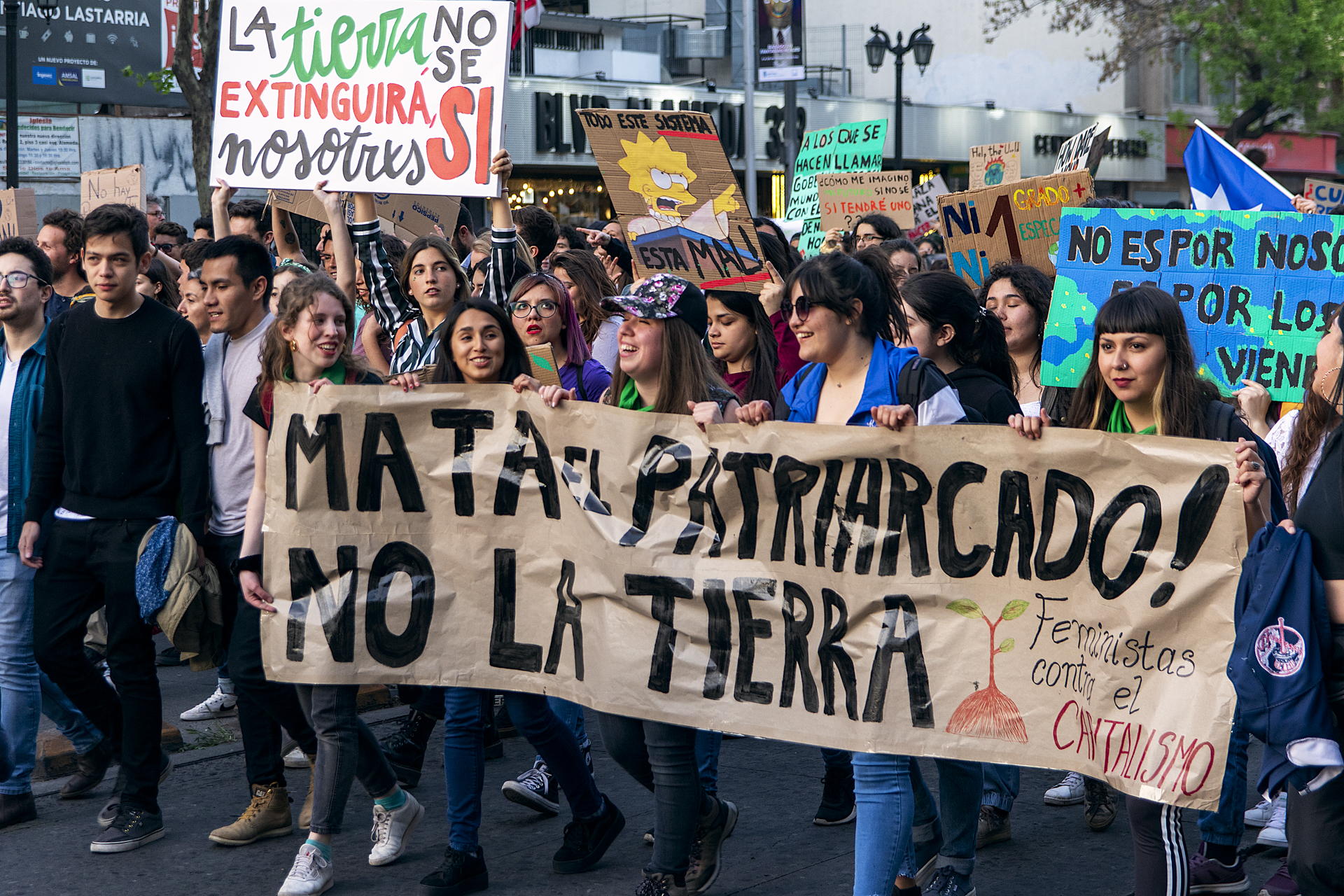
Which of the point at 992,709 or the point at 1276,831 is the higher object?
the point at 992,709

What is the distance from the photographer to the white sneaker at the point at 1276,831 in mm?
4500

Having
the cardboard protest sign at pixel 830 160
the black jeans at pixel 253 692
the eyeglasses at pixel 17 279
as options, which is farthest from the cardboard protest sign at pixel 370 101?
the cardboard protest sign at pixel 830 160

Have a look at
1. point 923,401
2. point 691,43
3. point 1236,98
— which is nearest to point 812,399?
point 923,401

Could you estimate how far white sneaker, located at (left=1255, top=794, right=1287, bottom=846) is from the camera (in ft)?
14.8

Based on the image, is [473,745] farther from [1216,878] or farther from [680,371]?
[1216,878]

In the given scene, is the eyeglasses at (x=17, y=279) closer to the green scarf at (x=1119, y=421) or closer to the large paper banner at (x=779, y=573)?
the large paper banner at (x=779, y=573)

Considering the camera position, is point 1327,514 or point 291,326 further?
point 291,326

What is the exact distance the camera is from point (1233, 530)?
3383 mm

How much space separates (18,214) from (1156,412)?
25.9ft

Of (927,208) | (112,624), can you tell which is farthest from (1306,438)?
(927,208)

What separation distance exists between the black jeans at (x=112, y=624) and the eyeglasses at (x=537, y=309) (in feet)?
4.75

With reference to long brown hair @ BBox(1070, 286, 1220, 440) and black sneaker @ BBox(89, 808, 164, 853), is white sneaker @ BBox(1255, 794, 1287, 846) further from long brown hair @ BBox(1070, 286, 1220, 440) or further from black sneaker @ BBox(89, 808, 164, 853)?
black sneaker @ BBox(89, 808, 164, 853)

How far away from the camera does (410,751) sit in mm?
5203

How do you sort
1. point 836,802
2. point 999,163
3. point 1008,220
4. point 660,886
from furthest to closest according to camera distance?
point 999,163 < point 1008,220 < point 836,802 < point 660,886
